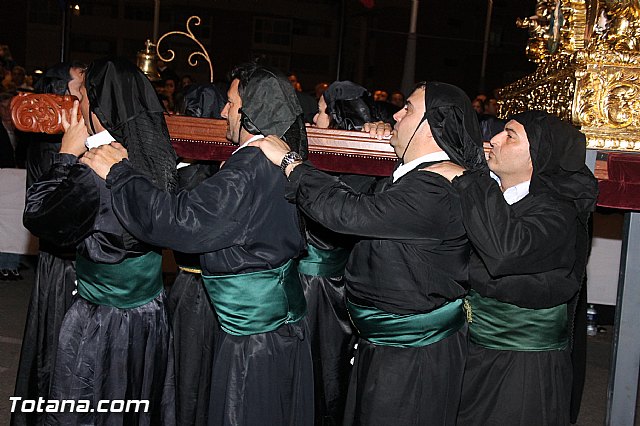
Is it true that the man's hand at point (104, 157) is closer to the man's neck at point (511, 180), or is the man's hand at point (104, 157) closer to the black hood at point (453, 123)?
the black hood at point (453, 123)

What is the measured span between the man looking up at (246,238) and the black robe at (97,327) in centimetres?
17

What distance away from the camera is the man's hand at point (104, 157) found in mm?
2816

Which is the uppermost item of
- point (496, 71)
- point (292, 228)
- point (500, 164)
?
point (496, 71)

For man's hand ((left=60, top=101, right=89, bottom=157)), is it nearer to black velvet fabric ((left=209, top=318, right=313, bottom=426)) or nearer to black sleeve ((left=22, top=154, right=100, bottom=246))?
black sleeve ((left=22, top=154, right=100, bottom=246))

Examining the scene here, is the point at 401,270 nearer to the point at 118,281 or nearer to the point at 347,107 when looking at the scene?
the point at 118,281

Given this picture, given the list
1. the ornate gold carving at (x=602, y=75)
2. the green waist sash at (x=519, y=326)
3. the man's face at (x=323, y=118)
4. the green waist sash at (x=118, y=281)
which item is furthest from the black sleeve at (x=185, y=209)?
the man's face at (x=323, y=118)

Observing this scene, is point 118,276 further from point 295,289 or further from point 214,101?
point 214,101

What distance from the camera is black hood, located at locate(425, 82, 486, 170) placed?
9.06 feet

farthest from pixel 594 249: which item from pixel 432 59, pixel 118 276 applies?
pixel 432 59

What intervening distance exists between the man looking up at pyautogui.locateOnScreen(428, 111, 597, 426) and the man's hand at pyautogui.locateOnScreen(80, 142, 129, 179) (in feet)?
4.46

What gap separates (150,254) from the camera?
3.14m

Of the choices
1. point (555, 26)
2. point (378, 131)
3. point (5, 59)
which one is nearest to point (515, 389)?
point (378, 131)

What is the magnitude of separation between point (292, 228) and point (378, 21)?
1825cm

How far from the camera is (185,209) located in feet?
8.85
